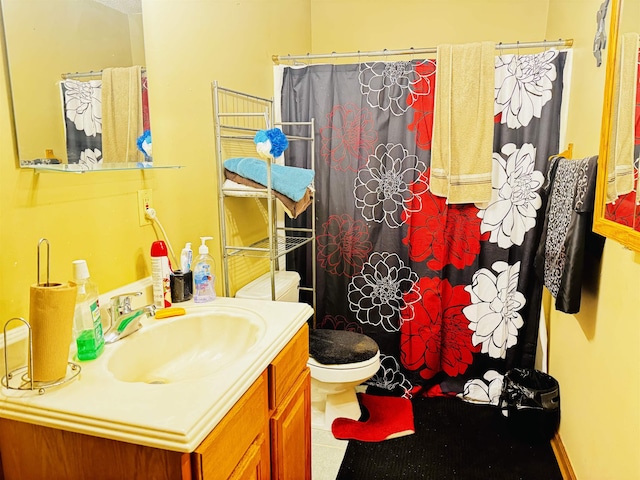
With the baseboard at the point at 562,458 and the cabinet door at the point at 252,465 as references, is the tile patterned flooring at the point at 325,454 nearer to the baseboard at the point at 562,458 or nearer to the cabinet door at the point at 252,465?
the cabinet door at the point at 252,465

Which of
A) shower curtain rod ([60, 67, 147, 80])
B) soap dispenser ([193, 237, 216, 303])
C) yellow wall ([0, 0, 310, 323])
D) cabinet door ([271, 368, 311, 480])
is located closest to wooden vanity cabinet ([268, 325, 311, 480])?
cabinet door ([271, 368, 311, 480])

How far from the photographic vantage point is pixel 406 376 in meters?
2.59

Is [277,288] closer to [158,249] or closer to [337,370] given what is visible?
[337,370]

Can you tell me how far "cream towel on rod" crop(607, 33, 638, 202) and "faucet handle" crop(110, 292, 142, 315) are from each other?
1.48 metres

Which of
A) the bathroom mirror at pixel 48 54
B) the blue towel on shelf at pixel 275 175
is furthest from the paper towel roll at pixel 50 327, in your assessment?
the blue towel on shelf at pixel 275 175

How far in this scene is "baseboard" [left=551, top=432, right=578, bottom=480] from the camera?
74.3 inches

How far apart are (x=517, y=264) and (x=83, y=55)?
2122mm

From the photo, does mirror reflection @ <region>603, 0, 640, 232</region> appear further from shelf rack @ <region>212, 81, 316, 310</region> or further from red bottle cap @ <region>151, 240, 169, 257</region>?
red bottle cap @ <region>151, 240, 169, 257</region>

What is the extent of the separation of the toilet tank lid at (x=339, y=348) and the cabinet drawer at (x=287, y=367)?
2.14ft

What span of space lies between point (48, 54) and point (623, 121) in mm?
1617

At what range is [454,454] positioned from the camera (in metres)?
2.06

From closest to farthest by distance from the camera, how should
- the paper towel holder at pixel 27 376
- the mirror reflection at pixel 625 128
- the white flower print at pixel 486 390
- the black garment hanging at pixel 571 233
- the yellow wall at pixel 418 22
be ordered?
1. the paper towel holder at pixel 27 376
2. the mirror reflection at pixel 625 128
3. the black garment hanging at pixel 571 233
4. the white flower print at pixel 486 390
5. the yellow wall at pixel 418 22

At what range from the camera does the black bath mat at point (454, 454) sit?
1.94 metres

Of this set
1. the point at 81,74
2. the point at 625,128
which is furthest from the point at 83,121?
the point at 625,128
